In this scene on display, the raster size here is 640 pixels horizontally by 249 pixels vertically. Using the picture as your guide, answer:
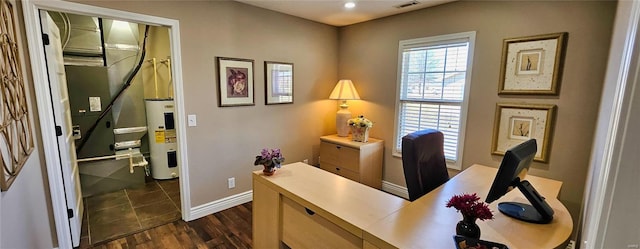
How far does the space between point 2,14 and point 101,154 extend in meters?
2.58

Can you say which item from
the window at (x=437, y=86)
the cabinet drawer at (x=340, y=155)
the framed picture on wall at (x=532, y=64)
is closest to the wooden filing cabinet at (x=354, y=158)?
the cabinet drawer at (x=340, y=155)

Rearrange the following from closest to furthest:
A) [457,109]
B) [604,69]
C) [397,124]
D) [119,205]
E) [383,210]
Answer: [383,210] < [604,69] < [457,109] < [119,205] < [397,124]

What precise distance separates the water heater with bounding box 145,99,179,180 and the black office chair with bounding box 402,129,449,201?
3.22 metres

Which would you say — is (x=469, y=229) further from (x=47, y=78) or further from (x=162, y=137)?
(x=162, y=137)

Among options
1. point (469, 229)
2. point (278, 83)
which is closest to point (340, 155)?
point (278, 83)

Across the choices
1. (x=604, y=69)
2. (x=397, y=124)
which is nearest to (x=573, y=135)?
(x=604, y=69)

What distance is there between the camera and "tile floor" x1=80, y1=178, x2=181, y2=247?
2.58 m

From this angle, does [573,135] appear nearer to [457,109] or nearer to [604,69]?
[604,69]

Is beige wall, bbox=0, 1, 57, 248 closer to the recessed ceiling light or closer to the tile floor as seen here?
the tile floor

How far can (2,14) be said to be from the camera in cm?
142

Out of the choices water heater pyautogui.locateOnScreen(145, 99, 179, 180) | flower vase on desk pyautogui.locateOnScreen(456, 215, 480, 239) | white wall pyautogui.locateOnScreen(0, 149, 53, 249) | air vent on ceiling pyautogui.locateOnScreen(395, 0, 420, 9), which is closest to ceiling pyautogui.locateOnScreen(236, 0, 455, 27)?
air vent on ceiling pyautogui.locateOnScreen(395, 0, 420, 9)

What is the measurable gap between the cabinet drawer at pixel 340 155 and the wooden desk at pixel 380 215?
1.34 metres

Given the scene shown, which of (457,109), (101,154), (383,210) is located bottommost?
(101,154)

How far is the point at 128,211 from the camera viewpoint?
2.99 m
